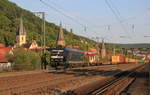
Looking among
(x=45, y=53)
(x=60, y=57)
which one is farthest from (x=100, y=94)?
(x=45, y=53)

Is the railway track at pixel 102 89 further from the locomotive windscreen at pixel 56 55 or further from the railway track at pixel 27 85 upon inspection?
the locomotive windscreen at pixel 56 55

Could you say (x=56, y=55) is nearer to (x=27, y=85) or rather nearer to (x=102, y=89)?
(x=27, y=85)

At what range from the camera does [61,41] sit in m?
156

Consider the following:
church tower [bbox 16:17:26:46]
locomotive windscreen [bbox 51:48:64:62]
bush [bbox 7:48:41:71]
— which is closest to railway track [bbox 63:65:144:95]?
locomotive windscreen [bbox 51:48:64:62]

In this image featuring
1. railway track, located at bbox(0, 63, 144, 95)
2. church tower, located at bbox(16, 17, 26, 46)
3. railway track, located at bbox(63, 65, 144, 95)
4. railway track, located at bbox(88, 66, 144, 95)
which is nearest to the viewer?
railway track, located at bbox(0, 63, 144, 95)

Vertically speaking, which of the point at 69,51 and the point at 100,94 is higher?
the point at 69,51

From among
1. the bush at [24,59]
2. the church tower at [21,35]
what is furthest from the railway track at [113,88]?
the church tower at [21,35]

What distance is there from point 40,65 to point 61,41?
100 m

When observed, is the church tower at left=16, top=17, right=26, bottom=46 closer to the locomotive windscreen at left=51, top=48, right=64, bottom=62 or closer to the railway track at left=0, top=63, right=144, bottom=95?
the locomotive windscreen at left=51, top=48, right=64, bottom=62

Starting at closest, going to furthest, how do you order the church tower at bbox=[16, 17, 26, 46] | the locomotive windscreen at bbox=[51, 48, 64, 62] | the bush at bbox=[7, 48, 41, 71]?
1. the locomotive windscreen at bbox=[51, 48, 64, 62]
2. the bush at bbox=[7, 48, 41, 71]
3. the church tower at bbox=[16, 17, 26, 46]

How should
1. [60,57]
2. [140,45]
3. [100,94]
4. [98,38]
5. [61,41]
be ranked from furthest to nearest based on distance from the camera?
1. [61,41]
2. [140,45]
3. [98,38]
4. [60,57]
5. [100,94]

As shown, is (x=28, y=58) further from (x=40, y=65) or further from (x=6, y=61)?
(x=6, y=61)

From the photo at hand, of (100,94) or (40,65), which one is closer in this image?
(100,94)

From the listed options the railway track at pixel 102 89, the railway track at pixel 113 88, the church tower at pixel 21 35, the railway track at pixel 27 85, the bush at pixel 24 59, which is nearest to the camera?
the railway track at pixel 27 85
